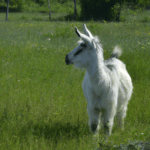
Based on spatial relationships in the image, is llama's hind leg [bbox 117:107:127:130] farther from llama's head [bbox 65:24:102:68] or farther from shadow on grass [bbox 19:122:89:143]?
llama's head [bbox 65:24:102:68]

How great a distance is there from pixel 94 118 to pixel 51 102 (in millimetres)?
1573

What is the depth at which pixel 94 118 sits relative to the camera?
386 centimetres

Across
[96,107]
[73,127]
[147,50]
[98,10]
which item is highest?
[98,10]

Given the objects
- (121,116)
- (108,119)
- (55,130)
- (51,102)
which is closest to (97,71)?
(108,119)

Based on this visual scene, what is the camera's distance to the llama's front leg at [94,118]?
150 inches

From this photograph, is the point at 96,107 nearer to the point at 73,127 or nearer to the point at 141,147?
the point at 73,127

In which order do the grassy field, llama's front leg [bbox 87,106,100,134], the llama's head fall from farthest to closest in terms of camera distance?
llama's front leg [bbox 87,106,100,134] < the grassy field < the llama's head

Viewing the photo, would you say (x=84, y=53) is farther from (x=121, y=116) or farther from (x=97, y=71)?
(x=121, y=116)

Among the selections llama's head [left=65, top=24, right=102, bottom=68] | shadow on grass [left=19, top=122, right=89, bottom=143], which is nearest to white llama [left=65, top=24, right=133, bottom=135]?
llama's head [left=65, top=24, right=102, bottom=68]

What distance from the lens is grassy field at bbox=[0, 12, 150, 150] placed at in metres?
3.61

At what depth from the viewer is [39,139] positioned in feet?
11.9

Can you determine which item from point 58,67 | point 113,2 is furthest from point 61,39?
point 113,2

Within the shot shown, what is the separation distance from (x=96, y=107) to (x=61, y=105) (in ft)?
5.16

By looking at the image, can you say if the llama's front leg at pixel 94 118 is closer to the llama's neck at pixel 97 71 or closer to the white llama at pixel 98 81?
the white llama at pixel 98 81
